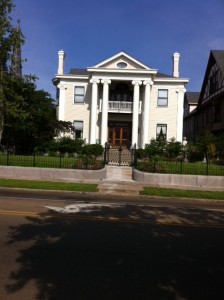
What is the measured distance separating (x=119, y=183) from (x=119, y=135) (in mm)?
17907

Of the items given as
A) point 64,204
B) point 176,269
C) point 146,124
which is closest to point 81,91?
point 146,124

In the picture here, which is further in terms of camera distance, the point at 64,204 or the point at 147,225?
the point at 64,204

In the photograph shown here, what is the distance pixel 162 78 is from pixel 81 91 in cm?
809

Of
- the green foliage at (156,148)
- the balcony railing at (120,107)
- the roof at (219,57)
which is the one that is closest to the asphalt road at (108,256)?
the green foliage at (156,148)

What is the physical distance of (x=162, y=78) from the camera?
3656 cm

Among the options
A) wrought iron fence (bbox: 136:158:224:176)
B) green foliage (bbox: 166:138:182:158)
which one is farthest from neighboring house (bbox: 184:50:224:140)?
wrought iron fence (bbox: 136:158:224:176)

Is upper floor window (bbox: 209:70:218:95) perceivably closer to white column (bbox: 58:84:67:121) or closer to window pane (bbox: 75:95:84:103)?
window pane (bbox: 75:95:84:103)

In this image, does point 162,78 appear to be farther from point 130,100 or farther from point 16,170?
point 16,170

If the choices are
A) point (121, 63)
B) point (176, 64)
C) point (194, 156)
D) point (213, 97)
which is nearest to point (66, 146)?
point (194, 156)

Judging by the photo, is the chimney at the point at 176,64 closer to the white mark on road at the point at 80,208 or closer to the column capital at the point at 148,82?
the column capital at the point at 148,82

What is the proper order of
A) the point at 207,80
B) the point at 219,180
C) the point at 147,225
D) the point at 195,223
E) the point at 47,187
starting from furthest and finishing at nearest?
1. the point at 207,80
2. the point at 219,180
3. the point at 47,187
4. the point at 195,223
5. the point at 147,225

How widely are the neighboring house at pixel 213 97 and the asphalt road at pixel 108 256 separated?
3133 centimetres

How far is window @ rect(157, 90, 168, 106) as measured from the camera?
122ft

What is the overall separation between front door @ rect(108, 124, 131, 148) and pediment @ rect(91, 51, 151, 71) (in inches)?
243
